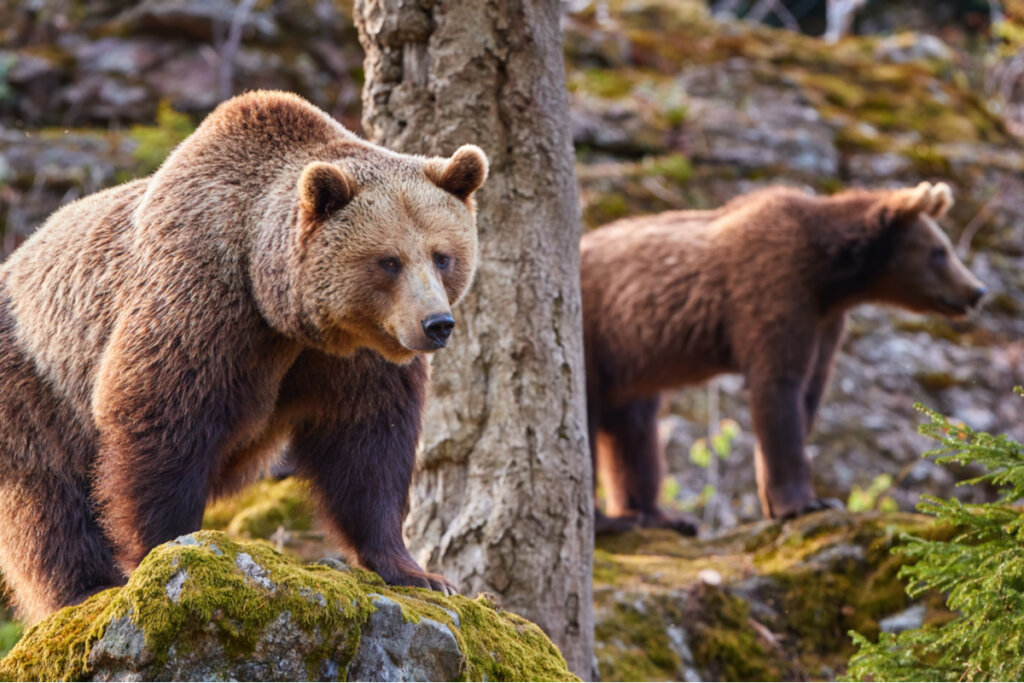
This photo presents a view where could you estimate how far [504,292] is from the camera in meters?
6.15

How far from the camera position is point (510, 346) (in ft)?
20.0

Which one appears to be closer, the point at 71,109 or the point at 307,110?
the point at 307,110

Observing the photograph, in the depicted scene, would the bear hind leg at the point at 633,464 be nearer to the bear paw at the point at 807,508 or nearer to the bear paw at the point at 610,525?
the bear paw at the point at 610,525

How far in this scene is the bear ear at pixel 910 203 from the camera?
9.66 meters

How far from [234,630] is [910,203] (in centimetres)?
794

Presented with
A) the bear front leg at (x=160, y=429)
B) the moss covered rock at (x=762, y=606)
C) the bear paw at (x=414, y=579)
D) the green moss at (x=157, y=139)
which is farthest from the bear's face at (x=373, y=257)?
the green moss at (x=157, y=139)

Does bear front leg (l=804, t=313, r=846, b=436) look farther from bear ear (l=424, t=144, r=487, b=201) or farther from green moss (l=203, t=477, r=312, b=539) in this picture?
bear ear (l=424, t=144, r=487, b=201)

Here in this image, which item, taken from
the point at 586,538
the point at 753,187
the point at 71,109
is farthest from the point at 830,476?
the point at 71,109

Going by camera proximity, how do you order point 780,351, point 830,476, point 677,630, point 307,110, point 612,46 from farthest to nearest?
1. point 612,46
2. point 830,476
3. point 780,351
4. point 677,630
5. point 307,110

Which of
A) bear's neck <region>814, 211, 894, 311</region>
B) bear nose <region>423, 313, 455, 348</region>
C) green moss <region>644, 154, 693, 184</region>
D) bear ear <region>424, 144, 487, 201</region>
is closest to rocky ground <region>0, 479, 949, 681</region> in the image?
bear nose <region>423, 313, 455, 348</region>

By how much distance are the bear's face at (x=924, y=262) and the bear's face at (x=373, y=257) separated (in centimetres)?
615

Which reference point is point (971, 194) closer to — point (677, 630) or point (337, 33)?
point (337, 33)

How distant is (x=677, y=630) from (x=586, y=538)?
1639 millimetres

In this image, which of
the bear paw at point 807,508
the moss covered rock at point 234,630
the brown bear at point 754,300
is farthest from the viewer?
the brown bear at point 754,300
